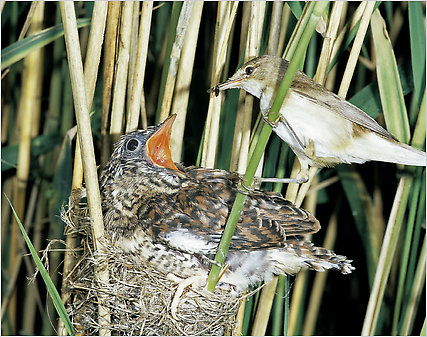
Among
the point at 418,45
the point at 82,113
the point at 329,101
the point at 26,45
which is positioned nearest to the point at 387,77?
the point at 418,45

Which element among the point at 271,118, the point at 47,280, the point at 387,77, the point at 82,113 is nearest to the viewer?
the point at 271,118

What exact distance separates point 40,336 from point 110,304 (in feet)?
2.81

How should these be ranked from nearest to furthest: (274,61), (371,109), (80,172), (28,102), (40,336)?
(274,61) → (80,172) → (371,109) → (28,102) → (40,336)

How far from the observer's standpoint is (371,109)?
1.89m

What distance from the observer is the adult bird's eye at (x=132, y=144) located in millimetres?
1674

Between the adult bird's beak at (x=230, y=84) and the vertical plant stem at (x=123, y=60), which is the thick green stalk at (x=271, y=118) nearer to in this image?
the adult bird's beak at (x=230, y=84)

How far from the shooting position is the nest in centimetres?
155

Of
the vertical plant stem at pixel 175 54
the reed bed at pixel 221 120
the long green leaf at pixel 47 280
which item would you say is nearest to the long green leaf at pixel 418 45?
the reed bed at pixel 221 120

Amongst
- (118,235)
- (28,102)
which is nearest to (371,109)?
(118,235)

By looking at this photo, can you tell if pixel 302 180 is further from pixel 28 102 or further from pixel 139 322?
pixel 28 102

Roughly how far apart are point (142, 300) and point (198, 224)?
0.28m

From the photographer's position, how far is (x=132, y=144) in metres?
1.68

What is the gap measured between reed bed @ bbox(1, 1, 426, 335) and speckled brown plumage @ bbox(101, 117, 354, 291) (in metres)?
0.09

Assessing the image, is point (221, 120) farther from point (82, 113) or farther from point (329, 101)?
point (82, 113)
